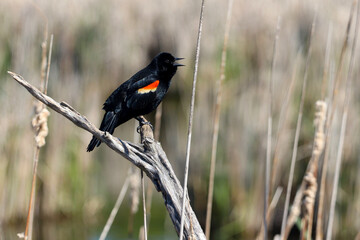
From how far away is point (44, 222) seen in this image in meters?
4.88

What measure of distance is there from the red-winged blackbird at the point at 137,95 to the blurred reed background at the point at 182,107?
6.16 ft

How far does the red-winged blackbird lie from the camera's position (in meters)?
2.35

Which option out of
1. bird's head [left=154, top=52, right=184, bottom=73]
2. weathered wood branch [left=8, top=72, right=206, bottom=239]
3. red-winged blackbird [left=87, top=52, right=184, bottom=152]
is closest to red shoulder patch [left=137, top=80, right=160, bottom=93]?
red-winged blackbird [left=87, top=52, right=184, bottom=152]

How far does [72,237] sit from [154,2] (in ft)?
10.2

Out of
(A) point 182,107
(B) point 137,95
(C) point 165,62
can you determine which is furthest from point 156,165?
(A) point 182,107

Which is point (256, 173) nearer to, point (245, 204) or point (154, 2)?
point (245, 204)

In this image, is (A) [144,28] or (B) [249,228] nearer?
(B) [249,228]

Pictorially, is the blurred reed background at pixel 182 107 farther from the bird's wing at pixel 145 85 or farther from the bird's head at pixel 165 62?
the bird's wing at pixel 145 85

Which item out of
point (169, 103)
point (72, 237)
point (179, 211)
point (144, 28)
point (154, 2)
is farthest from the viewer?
point (154, 2)

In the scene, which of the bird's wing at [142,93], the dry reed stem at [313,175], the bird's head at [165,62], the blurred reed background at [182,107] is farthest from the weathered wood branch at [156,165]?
the blurred reed background at [182,107]

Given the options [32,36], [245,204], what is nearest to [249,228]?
[245,204]

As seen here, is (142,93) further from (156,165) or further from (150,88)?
(156,165)

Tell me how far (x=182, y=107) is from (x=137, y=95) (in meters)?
2.58

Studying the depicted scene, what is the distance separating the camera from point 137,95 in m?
2.45
